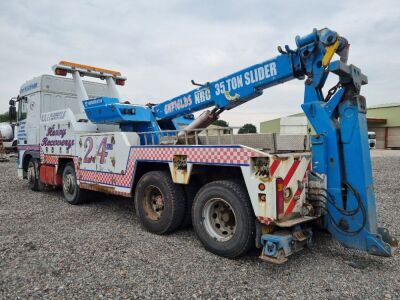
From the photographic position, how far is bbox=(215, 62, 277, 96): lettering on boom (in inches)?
178

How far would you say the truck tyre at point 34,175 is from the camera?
893 cm

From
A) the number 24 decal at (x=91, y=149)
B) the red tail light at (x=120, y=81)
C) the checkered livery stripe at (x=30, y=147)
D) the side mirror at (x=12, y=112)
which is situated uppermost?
the red tail light at (x=120, y=81)

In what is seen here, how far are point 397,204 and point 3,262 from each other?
7.14 metres

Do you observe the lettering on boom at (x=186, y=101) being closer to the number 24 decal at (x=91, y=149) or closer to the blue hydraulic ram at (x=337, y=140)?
the blue hydraulic ram at (x=337, y=140)

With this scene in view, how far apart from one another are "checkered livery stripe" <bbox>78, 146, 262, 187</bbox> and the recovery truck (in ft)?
0.05

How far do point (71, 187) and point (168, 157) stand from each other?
350 cm

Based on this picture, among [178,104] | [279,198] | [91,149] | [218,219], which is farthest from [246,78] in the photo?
[91,149]

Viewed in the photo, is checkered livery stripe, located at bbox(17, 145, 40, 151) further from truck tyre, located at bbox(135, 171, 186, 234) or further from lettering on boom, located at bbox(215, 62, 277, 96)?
lettering on boom, located at bbox(215, 62, 277, 96)

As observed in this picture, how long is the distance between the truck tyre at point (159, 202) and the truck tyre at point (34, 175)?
189 inches

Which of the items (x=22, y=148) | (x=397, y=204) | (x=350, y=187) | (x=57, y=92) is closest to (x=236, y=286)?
(x=350, y=187)

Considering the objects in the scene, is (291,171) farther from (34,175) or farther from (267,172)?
(34,175)

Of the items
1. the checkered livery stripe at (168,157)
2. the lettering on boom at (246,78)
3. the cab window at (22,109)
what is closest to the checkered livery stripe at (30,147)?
the cab window at (22,109)

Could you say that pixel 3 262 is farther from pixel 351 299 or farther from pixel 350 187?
pixel 350 187

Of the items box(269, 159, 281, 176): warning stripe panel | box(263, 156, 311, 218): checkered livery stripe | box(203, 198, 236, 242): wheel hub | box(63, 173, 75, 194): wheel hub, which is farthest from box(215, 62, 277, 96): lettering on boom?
box(63, 173, 75, 194): wheel hub
